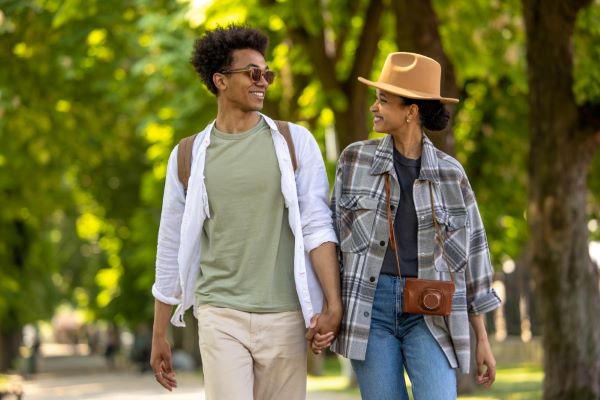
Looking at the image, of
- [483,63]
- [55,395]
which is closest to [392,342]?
[483,63]

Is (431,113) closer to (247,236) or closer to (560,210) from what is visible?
(247,236)

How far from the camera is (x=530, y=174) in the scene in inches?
600

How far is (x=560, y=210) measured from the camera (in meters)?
14.9

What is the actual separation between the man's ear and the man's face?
1cm

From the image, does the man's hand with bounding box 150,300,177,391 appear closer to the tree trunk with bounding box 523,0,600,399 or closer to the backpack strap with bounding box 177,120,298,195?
the backpack strap with bounding box 177,120,298,195

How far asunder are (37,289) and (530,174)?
27.9 m

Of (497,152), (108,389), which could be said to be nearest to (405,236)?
(497,152)

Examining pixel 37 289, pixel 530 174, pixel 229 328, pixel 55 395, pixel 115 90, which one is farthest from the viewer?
pixel 37 289

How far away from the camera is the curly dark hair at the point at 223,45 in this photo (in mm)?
6617

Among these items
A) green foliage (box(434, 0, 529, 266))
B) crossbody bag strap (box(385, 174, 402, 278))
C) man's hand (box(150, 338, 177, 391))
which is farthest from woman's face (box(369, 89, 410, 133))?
green foliage (box(434, 0, 529, 266))

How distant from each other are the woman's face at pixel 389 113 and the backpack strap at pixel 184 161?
78 cm

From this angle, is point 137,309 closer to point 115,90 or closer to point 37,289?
point 37,289

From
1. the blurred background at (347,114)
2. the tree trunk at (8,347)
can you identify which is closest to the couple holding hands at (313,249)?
the blurred background at (347,114)

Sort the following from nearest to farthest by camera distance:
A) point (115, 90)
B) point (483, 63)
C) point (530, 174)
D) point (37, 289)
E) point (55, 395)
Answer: point (530, 174) < point (483, 63) < point (115, 90) < point (55, 395) < point (37, 289)
